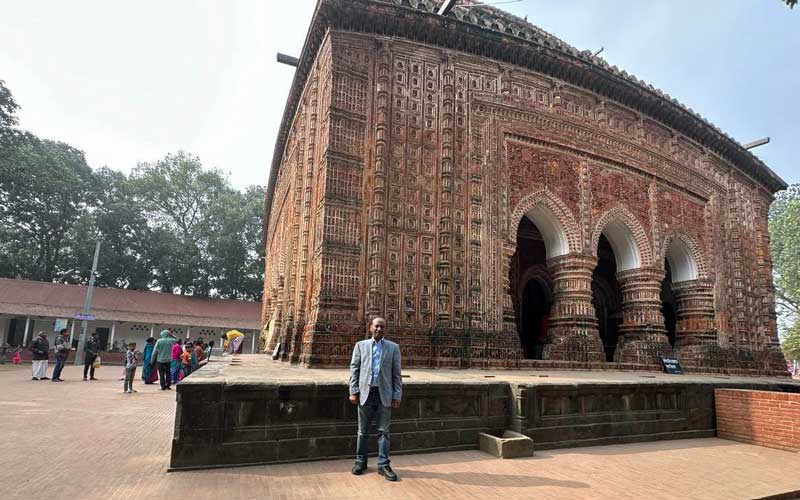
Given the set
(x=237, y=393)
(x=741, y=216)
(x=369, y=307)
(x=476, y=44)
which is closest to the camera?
(x=237, y=393)

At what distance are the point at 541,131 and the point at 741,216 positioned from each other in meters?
Result: 8.71

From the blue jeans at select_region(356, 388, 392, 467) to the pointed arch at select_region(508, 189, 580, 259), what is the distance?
7.06m

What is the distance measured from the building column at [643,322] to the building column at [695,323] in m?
1.86

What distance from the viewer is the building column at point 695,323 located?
12477mm

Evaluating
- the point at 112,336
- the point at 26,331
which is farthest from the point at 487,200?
the point at 26,331

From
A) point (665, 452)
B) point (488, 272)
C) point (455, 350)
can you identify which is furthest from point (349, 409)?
Answer: point (488, 272)

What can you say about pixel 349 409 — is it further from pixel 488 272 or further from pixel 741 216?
pixel 741 216

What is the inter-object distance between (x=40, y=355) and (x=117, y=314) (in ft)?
43.4

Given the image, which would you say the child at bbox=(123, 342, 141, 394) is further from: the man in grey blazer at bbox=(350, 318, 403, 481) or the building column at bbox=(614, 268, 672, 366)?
the building column at bbox=(614, 268, 672, 366)

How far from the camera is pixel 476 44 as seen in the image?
1016cm

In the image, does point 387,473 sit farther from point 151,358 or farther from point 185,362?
point 185,362

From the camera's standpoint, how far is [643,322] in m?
11.4

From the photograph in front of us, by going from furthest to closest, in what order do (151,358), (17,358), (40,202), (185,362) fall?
(40,202) < (17,358) < (185,362) < (151,358)

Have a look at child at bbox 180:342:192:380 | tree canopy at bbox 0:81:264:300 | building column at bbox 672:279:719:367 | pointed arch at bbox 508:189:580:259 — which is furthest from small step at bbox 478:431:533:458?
tree canopy at bbox 0:81:264:300
